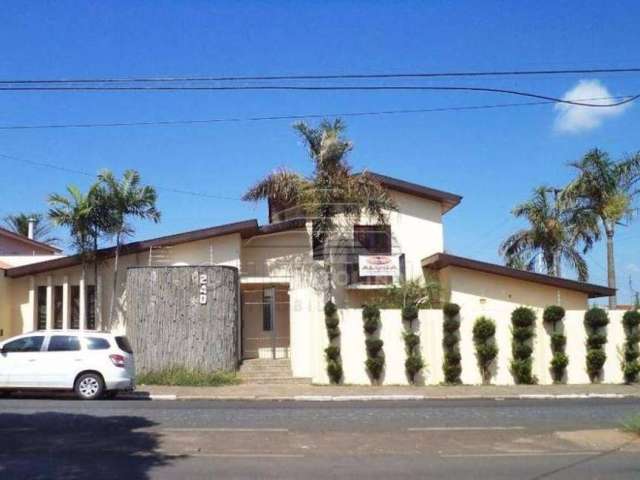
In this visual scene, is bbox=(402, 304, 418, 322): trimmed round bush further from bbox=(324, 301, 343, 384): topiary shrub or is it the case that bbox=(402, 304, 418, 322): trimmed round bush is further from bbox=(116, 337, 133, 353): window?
bbox=(116, 337, 133, 353): window

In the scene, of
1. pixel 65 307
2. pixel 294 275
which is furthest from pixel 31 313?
pixel 294 275

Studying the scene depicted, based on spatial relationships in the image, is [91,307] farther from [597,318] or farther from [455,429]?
[597,318]

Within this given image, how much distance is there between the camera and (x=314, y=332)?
22.3m

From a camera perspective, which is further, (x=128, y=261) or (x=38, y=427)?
(x=128, y=261)

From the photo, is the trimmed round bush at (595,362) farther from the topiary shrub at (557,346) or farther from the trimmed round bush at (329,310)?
the trimmed round bush at (329,310)

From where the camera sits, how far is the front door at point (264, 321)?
85.9 ft

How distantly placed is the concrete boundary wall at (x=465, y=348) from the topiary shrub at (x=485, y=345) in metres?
0.17

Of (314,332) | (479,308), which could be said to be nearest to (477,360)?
(479,308)

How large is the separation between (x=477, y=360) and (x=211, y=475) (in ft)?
48.6

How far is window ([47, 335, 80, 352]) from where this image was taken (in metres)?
17.9

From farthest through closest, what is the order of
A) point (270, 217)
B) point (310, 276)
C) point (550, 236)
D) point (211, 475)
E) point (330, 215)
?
point (550, 236), point (270, 217), point (310, 276), point (330, 215), point (211, 475)

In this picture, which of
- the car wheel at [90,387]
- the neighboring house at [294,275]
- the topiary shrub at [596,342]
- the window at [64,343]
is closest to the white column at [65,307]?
the neighboring house at [294,275]

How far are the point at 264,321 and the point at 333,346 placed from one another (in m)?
5.32

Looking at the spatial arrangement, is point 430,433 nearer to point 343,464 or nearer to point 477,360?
point 343,464
